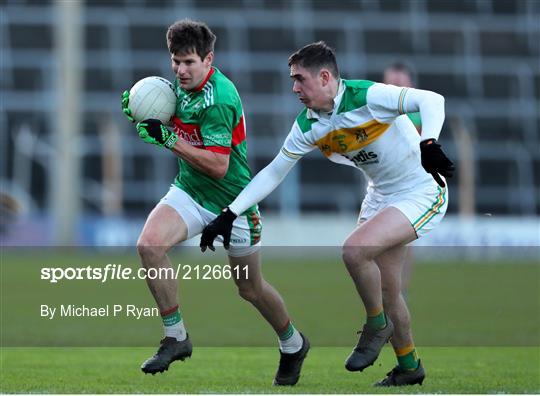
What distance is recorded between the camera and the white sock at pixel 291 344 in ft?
28.2

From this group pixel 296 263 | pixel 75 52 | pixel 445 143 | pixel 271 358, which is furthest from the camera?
pixel 445 143

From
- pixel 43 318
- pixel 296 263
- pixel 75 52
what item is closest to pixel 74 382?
pixel 43 318

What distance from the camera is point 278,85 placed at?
119ft

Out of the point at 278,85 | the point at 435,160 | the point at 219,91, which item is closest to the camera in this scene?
the point at 435,160

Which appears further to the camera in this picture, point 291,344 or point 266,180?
point 291,344

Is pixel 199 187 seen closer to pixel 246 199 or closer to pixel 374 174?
pixel 246 199

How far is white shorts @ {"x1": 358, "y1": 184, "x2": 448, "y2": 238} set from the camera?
26.7ft

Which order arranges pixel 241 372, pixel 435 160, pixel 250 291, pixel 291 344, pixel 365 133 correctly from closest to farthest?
pixel 435 160 < pixel 365 133 < pixel 250 291 < pixel 291 344 < pixel 241 372

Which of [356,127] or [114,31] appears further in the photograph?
[114,31]

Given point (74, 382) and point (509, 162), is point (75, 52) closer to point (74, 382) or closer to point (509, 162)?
point (509, 162)

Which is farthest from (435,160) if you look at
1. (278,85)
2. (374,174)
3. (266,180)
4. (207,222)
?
(278,85)

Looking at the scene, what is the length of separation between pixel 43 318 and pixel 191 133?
19.9 ft

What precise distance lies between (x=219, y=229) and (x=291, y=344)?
1206 mm

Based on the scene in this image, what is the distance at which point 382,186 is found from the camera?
27.5 ft
